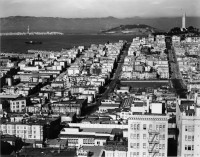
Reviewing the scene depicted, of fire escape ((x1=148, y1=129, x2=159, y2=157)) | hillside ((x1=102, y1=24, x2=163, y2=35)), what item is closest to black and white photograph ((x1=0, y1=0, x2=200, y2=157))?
fire escape ((x1=148, y1=129, x2=159, y2=157))

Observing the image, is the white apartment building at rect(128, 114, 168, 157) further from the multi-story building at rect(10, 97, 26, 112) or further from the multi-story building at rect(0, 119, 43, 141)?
the multi-story building at rect(10, 97, 26, 112)

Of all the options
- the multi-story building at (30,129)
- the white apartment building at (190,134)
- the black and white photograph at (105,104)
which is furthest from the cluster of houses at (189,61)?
the white apartment building at (190,134)

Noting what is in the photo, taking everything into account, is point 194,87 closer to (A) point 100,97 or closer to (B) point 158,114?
(A) point 100,97

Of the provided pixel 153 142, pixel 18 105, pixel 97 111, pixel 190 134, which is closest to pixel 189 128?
pixel 190 134

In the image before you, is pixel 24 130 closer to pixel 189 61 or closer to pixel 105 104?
pixel 105 104

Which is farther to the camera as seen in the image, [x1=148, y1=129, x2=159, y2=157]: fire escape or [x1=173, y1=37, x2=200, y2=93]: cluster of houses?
[x1=173, y1=37, x2=200, y2=93]: cluster of houses

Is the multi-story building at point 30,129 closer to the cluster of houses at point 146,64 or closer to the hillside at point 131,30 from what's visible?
the cluster of houses at point 146,64
